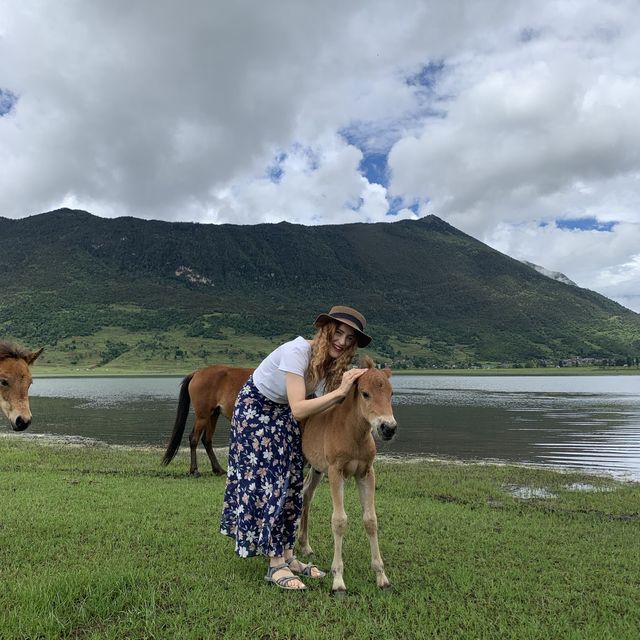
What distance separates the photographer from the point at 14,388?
541 centimetres

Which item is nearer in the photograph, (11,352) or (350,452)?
(350,452)

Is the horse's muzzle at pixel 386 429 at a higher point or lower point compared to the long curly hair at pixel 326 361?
lower

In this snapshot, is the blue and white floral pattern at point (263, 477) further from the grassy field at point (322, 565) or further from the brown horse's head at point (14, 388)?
the brown horse's head at point (14, 388)

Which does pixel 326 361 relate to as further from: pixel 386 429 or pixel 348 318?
pixel 386 429

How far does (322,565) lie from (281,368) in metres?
2.49

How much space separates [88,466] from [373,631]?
11.2 m

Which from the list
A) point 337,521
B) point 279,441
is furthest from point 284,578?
point 279,441

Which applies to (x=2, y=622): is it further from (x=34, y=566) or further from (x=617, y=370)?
(x=617, y=370)

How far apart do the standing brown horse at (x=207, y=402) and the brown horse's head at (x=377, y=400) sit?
7.73 m

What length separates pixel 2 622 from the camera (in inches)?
157

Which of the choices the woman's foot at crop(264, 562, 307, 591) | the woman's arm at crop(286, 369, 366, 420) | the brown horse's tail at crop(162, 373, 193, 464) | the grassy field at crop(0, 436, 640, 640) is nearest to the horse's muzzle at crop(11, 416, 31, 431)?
the grassy field at crop(0, 436, 640, 640)

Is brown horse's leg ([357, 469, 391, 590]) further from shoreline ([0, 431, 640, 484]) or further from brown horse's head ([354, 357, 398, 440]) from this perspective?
shoreline ([0, 431, 640, 484])

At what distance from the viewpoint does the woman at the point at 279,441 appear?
505cm

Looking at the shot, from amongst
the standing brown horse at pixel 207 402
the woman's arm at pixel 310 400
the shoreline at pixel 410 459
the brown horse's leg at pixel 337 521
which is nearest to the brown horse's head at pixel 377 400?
the woman's arm at pixel 310 400
